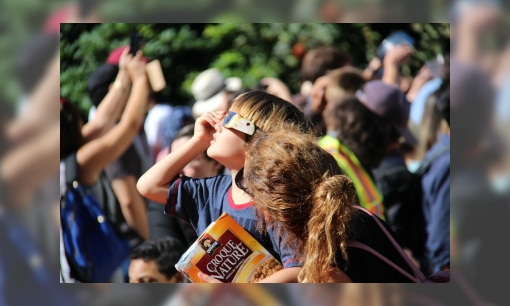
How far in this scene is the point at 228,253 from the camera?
2736 mm

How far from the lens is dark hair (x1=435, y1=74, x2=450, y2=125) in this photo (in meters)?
3.83

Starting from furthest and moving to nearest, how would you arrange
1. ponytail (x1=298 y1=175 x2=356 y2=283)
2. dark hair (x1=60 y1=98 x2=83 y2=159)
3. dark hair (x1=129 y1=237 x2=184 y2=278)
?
1. dark hair (x1=60 y1=98 x2=83 y2=159)
2. dark hair (x1=129 y1=237 x2=184 y2=278)
3. ponytail (x1=298 y1=175 x2=356 y2=283)

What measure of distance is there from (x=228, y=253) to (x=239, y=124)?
0.56 meters

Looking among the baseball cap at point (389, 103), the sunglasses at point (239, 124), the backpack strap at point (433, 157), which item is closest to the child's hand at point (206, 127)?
the sunglasses at point (239, 124)

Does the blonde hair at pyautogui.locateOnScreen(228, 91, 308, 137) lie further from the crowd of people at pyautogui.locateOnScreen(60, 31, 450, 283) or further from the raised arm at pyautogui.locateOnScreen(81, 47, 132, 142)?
the raised arm at pyautogui.locateOnScreen(81, 47, 132, 142)

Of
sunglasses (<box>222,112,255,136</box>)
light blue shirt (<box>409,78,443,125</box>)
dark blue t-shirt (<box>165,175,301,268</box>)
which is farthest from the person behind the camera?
light blue shirt (<box>409,78,443,125</box>)

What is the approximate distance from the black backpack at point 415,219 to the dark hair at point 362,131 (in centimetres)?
27

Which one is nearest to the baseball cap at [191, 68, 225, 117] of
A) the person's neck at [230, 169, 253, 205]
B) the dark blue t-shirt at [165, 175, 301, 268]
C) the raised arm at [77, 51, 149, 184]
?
the raised arm at [77, 51, 149, 184]

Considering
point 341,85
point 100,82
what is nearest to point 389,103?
point 341,85

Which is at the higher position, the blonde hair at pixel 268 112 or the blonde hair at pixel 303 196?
the blonde hair at pixel 268 112

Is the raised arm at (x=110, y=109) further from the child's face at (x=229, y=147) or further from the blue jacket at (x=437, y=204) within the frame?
the blue jacket at (x=437, y=204)

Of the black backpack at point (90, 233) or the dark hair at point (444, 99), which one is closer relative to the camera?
the black backpack at point (90, 233)

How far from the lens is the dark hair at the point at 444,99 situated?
383 cm

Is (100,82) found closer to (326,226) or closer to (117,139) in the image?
Answer: (117,139)
